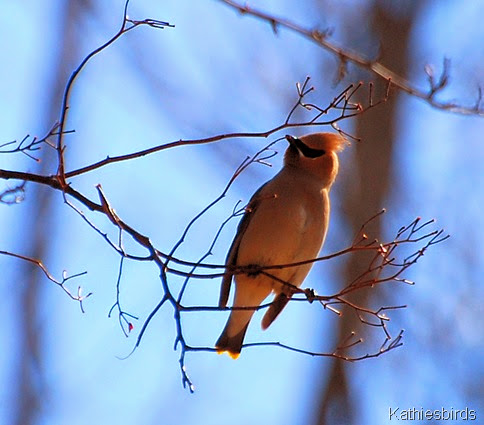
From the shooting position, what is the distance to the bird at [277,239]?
511cm

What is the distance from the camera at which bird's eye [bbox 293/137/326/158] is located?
5.63 m

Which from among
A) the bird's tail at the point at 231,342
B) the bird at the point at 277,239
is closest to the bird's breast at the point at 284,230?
the bird at the point at 277,239

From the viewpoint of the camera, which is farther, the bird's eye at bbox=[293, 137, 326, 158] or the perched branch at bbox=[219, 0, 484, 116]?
the bird's eye at bbox=[293, 137, 326, 158]

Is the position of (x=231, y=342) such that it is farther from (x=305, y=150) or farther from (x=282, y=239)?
(x=305, y=150)

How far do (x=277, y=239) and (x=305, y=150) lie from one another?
0.73m

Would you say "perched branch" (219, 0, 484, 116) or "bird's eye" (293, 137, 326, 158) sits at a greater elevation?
"bird's eye" (293, 137, 326, 158)

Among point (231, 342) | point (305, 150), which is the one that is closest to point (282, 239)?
point (231, 342)

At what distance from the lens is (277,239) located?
5098mm

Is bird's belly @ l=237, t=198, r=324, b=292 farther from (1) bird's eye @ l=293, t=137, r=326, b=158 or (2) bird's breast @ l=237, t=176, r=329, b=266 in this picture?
(1) bird's eye @ l=293, t=137, r=326, b=158

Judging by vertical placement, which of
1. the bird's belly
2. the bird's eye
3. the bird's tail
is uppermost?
the bird's eye

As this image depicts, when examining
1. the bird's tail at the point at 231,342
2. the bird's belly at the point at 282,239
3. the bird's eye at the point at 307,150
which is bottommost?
the bird's tail at the point at 231,342

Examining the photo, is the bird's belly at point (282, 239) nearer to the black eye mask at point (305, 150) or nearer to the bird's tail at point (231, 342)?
the bird's tail at point (231, 342)

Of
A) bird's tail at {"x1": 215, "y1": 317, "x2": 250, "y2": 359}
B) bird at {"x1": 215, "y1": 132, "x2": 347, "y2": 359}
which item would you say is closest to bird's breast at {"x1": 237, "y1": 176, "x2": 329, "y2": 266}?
bird at {"x1": 215, "y1": 132, "x2": 347, "y2": 359}

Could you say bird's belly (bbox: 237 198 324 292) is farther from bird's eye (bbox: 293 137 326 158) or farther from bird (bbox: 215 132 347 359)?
bird's eye (bbox: 293 137 326 158)
